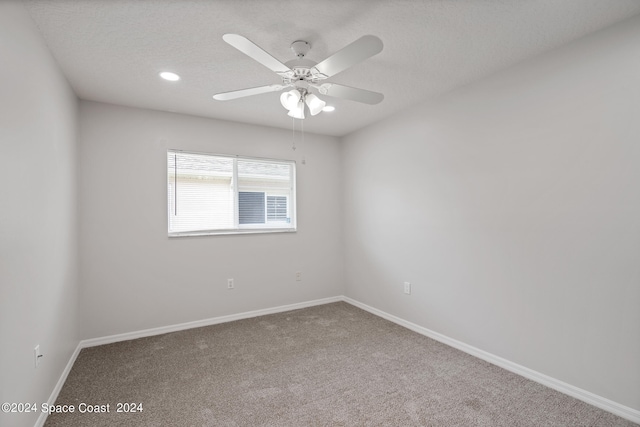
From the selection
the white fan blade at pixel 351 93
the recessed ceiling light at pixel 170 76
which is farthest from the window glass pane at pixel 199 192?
the white fan blade at pixel 351 93

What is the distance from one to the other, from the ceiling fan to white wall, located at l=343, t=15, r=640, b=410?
1211 mm

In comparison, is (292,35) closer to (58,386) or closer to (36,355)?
(36,355)

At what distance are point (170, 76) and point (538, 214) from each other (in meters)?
3.08

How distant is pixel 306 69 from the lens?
190 cm

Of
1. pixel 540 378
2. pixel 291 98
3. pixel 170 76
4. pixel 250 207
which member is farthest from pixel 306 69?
pixel 540 378

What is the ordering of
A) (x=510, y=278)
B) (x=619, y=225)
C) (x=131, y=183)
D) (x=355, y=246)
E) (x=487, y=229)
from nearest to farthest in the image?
(x=619, y=225) → (x=510, y=278) → (x=487, y=229) → (x=131, y=183) → (x=355, y=246)

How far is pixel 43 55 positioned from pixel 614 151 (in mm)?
3685

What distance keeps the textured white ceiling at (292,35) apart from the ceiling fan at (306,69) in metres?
0.24

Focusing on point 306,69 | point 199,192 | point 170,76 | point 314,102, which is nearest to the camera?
point 306,69

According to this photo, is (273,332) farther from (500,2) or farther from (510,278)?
(500,2)

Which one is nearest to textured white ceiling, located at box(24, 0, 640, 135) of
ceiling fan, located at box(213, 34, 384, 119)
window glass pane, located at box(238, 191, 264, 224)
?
ceiling fan, located at box(213, 34, 384, 119)

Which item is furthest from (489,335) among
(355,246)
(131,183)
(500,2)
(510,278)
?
(131,183)

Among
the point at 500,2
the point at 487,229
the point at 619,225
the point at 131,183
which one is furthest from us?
the point at 131,183

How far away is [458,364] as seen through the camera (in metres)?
2.51
